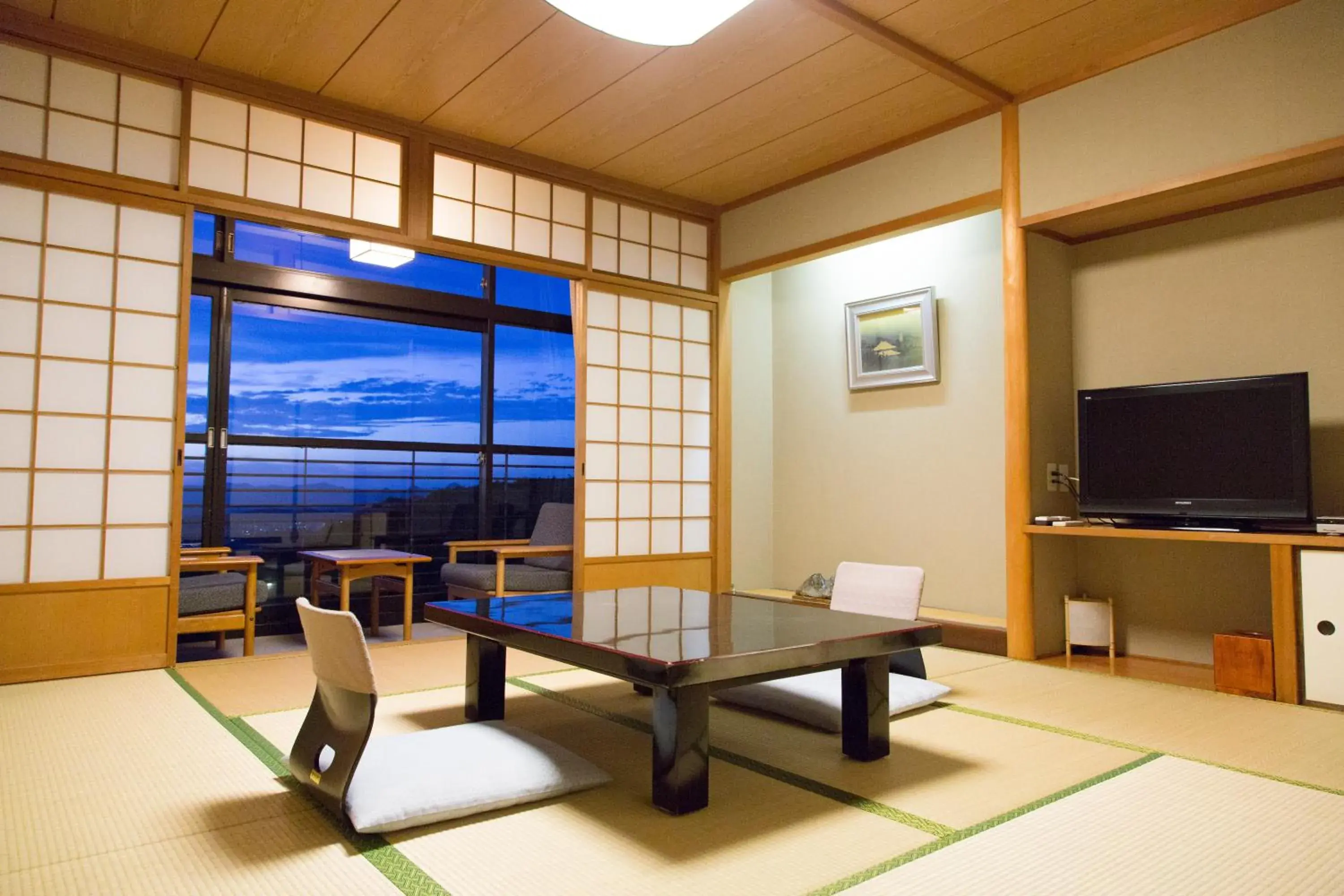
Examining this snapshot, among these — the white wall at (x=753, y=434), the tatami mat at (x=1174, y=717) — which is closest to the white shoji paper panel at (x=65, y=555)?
the tatami mat at (x=1174, y=717)

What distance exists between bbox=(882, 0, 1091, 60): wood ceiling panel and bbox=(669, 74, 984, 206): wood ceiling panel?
0.99ft

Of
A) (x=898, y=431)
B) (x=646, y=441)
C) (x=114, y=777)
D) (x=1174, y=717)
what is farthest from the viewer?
(x=646, y=441)

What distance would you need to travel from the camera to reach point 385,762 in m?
2.10

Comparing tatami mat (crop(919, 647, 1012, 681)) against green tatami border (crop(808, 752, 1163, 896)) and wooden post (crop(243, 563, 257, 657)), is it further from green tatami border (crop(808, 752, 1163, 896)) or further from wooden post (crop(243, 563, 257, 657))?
wooden post (crop(243, 563, 257, 657))

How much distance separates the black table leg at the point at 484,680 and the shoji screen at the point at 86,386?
1846 millimetres

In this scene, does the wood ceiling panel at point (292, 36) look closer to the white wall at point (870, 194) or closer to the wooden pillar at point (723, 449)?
the white wall at point (870, 194)

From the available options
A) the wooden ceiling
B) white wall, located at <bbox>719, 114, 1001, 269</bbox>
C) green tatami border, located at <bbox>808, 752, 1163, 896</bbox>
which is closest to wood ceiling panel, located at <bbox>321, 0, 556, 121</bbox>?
the wooden ceiling

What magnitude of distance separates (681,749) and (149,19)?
11.9 feet

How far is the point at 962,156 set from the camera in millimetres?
4328

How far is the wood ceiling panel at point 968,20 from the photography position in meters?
3.30

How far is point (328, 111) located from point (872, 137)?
2.88 meters

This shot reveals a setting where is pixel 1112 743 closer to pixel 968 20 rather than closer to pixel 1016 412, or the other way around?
pixel 1016 412

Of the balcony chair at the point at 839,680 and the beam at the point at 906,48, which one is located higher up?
the beam at the point at 906,48

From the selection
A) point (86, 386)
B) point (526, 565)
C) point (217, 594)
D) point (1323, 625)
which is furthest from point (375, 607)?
point (1323, 625)
